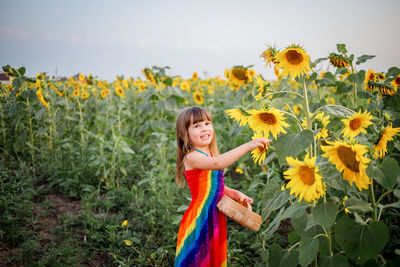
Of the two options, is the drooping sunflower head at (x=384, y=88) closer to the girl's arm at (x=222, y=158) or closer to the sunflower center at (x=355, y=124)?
the sunflower center at (x=355, y=124)

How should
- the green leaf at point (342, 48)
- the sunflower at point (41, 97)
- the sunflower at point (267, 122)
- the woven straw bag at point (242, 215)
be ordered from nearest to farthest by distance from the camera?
the sunflower at point (267, 122) < the woven straw bag at point (242, 215) < the green leaf at point (342, 48) < the sunflower at point (41, 97)

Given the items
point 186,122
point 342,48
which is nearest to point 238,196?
point 186,122

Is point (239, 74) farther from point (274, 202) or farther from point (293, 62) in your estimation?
point (274, 202)

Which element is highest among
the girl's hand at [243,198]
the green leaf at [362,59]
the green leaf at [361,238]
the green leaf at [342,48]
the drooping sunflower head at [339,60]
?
the green leaf at [342,48]

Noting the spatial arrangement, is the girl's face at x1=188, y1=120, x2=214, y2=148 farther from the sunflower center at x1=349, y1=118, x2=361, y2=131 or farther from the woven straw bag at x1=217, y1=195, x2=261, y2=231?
the sunflower center at x1=349, y1=118, x2=361, y2=131

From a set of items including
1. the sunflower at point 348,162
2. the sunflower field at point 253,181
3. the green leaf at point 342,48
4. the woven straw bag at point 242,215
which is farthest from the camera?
the green leaf at point 342,48

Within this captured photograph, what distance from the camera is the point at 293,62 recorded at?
133cm

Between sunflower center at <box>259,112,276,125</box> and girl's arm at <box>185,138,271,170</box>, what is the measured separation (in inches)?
3.2

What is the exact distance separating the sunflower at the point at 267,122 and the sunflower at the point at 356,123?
254mm

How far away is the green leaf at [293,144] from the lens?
3.61ft

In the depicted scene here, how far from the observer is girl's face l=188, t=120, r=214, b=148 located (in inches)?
64.7

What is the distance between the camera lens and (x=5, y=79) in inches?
162

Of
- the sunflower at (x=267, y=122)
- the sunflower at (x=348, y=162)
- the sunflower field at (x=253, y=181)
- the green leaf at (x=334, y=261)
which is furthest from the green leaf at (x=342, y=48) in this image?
the green leaf at (x=334, y=261)

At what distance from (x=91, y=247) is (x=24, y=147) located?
2214 millimetres
